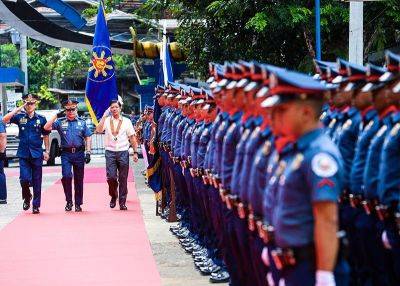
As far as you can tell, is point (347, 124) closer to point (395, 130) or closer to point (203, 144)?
point (395, 130)

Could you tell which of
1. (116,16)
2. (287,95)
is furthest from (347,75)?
(116,16)

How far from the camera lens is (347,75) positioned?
762cm

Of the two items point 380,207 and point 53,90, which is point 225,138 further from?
point 53,90

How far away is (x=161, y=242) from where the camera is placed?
12.6 m

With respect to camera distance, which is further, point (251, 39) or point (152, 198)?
point (251, 39)

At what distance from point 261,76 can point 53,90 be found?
64.5m

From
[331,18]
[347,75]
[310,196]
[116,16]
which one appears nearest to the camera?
[310,196]

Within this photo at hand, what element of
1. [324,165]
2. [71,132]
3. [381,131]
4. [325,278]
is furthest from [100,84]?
[325,278]

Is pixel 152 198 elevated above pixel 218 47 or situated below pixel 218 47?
below

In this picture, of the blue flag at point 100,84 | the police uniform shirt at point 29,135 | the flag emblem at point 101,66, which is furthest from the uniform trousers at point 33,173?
the flag emblem at point 101,66

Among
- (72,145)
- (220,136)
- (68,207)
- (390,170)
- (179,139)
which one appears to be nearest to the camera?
(390,170)

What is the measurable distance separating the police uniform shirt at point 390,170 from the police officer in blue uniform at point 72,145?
10477mm

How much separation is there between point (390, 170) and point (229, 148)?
5.23 feet

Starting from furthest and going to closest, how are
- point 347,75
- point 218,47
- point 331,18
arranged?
point 218,47, point 331,18, point 347,75
